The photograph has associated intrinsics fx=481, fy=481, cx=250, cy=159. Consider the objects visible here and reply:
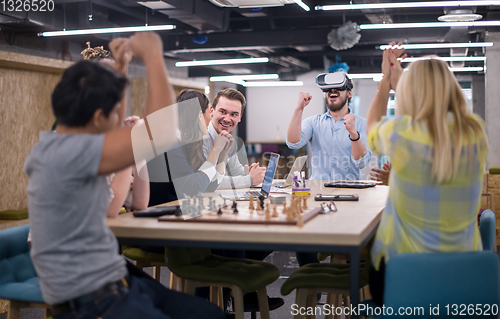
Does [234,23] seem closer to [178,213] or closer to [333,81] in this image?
[333,81]

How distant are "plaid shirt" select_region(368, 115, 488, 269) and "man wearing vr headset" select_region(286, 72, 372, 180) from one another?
6.86ft

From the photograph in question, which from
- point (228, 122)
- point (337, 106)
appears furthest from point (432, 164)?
point (337, 106)

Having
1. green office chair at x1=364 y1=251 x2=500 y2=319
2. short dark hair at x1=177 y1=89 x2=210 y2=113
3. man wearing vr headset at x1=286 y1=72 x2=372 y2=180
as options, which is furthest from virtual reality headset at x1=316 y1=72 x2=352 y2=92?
green office chair at x1=364 y1=251 x2=500 y2=319

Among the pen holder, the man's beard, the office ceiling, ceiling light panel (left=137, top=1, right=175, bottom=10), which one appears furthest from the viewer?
the office ceiling

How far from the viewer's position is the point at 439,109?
5.37ft

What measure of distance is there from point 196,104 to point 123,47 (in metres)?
1.27

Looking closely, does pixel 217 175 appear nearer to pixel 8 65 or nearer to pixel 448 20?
pixel 8 65

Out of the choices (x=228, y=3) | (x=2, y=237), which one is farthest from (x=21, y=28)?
(x=2, y=237)

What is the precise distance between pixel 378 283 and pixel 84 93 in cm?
120

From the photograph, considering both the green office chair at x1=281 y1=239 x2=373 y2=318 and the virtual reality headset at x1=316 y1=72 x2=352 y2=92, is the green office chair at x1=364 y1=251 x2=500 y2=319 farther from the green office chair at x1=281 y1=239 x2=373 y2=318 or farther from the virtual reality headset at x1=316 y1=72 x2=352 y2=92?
the virtual reality headset at x1=316 y1=72 x2=352 y2=92

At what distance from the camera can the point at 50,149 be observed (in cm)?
133

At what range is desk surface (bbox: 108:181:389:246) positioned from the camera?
1577mm

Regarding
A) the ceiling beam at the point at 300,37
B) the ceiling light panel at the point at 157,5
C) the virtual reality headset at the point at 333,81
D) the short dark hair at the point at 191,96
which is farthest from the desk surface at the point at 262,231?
the ceiling beam at the point at 300,37

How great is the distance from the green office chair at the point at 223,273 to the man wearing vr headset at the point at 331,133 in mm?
1786
